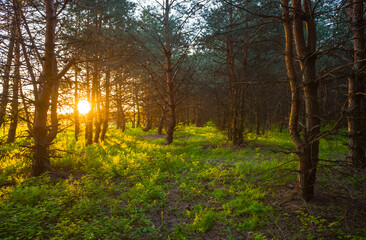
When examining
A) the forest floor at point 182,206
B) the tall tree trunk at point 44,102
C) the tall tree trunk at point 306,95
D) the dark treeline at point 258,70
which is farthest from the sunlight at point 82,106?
the tall tree trunk at point 306,95

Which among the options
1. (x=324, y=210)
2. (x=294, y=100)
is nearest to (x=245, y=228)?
(x=324, y=210)

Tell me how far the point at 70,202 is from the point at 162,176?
2731 millimetres

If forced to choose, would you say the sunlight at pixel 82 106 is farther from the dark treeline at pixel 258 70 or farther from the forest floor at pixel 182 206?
the forest floor at pixel 182 206

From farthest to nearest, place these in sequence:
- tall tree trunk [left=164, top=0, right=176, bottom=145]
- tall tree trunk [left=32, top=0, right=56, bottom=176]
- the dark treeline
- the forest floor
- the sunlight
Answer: tall tree trunk [left=164, top=0, right=176, bottom=145]
the sunlight
tall tree trunk [left=32, top=0, right=56, bottom=176]
the dark treeline
the forest floor

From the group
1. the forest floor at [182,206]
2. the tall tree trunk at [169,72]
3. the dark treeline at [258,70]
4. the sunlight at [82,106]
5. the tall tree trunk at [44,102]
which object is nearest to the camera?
the forest floor at [182,206]

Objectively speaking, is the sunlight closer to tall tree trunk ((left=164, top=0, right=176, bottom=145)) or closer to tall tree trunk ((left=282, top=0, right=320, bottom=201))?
tall tree trunk ((left=164, top=0, right=176, bottom=145))

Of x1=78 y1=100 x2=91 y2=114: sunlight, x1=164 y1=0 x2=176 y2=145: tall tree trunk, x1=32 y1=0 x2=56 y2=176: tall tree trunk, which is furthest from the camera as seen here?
x1=164 y1=0 x2=176 y2=145: tall tree trunk

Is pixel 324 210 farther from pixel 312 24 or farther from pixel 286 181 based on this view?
pixel 312 24

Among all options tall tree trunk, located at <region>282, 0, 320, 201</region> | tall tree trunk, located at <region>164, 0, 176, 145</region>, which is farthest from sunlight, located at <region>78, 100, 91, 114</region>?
tall tree trunk, located at <region>282, 0, 320, 201</region>

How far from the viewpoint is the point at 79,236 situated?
11.3 feet

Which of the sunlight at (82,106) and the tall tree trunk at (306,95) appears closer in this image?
the tall tree trunk at (306,95)

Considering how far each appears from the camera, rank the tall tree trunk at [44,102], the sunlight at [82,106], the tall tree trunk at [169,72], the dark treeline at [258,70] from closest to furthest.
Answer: the dark treeline at [258,70]
the tall tree trunk at [44,102]
the sunlight at [82,106]
the tall tree trunk at [169,72]

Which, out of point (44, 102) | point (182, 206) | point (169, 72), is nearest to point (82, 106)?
point (44, 102)

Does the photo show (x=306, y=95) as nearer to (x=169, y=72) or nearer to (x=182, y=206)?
(x=182, y=206)
